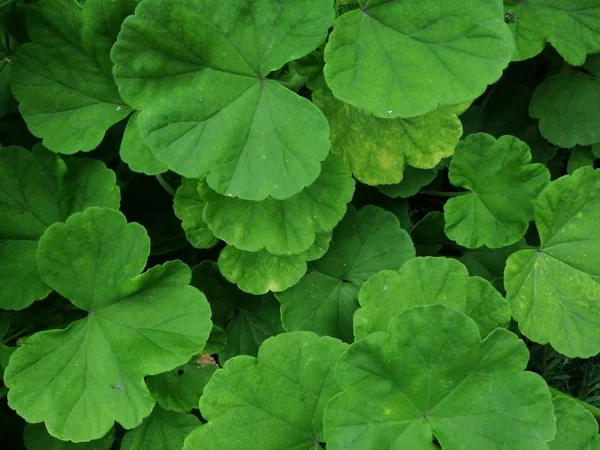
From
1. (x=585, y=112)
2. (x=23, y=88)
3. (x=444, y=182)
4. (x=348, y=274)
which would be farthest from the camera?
(x=444, y=182)

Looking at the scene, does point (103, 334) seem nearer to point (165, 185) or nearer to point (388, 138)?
point (165, 185)

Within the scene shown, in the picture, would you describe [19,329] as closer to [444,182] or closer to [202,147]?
[202,147]

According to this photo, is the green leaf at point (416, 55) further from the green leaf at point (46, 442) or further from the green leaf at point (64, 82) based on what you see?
the green leaf at point (46, 442)

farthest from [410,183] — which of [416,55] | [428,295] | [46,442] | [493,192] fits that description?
[46,442]

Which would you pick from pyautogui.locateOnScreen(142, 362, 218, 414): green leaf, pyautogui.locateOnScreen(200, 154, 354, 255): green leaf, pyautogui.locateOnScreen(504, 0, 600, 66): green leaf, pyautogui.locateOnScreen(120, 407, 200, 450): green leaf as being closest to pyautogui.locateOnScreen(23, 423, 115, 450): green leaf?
pyautogui.locateOnScreen(120, 407, 200, 450): green leaf

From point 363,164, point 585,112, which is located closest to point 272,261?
point 363,164

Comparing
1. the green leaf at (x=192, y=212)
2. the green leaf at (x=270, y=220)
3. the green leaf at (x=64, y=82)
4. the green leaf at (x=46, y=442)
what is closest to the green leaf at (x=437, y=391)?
the green leaf at (x=270, y=220)
